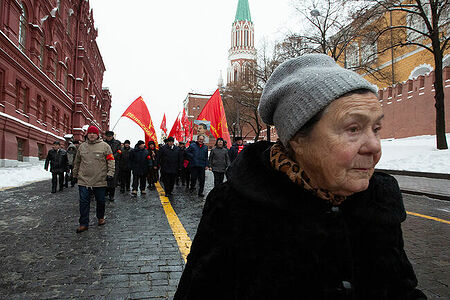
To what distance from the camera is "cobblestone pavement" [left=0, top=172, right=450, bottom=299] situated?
329 centimetres

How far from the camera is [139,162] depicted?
36.8ft

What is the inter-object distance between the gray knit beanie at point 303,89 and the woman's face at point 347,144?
5 cm

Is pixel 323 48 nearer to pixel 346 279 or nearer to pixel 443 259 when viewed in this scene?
pixel 443 259

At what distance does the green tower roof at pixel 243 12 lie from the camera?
92.6 m

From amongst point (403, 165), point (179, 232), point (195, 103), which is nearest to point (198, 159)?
point (179, 232)

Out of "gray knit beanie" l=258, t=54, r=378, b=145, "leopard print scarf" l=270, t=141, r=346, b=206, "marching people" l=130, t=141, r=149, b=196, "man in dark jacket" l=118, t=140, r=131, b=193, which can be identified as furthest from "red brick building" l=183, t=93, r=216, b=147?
"leopard print scarf" l=270, t=141, r=346, b=206

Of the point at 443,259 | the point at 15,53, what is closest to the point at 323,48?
the point at 15,53

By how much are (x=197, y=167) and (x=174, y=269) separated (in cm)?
734

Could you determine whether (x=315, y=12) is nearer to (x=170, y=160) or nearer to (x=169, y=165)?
(x=170, y=160)

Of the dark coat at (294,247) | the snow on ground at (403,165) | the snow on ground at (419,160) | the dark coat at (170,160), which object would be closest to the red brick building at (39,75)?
the snow on ground at (403,165)

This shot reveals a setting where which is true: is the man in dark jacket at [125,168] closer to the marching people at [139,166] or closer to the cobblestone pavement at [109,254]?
the marching people at [139,166]

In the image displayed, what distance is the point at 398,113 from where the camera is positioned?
29.8 m

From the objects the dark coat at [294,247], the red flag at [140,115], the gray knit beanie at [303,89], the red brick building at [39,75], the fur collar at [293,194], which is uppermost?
the red brick building at [39,75]

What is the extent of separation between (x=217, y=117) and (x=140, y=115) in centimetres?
338
